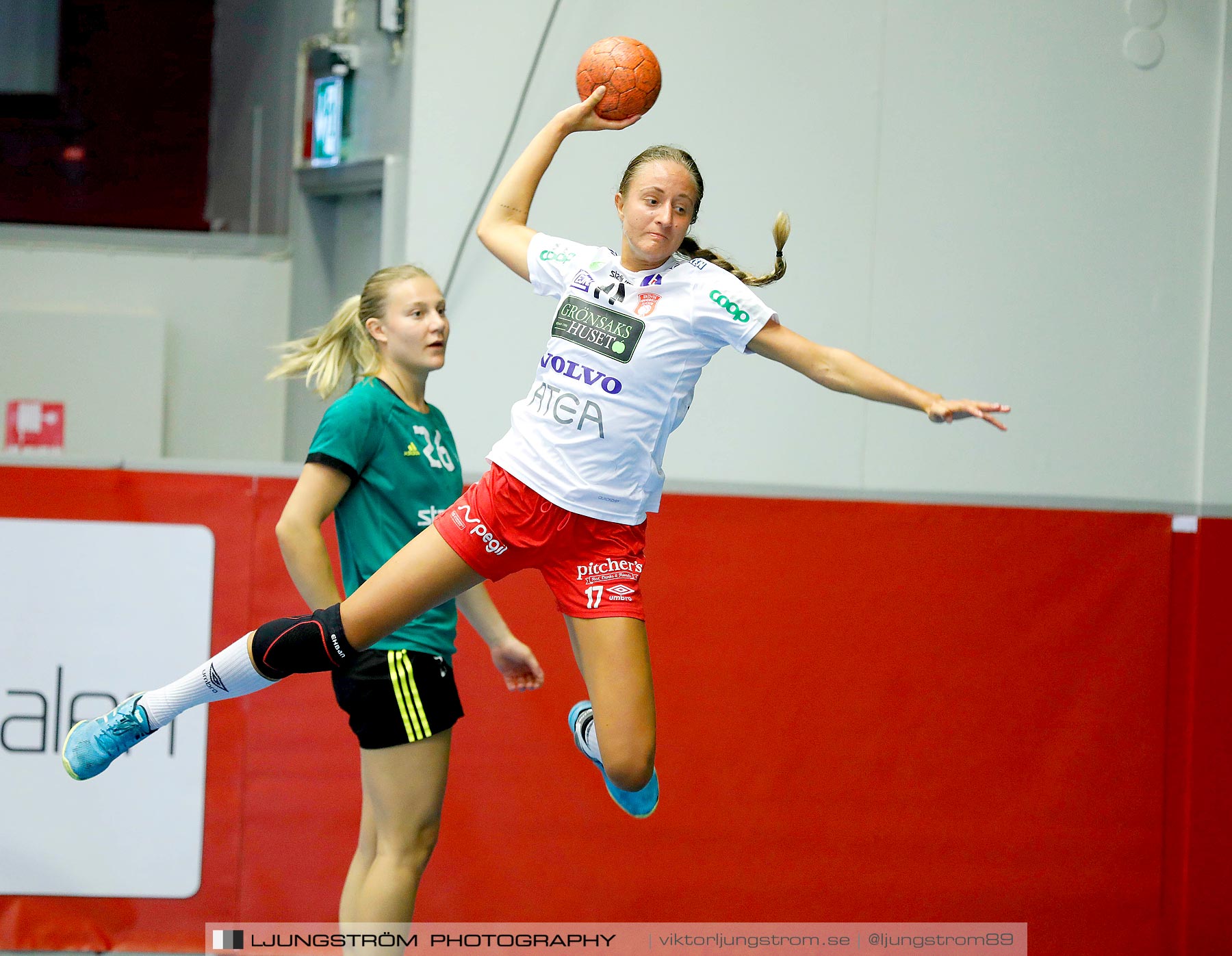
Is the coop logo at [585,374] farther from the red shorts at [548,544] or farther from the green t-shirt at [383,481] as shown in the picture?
the green t-shirt at [383,481]

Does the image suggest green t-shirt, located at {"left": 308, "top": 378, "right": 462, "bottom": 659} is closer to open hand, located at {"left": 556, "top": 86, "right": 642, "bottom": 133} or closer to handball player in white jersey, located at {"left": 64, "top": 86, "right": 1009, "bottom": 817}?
handball player in white jersey, located at {"left": 64, "top": 86, "right": 1009, "bottom": 817}

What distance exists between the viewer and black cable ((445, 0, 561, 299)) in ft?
16.1

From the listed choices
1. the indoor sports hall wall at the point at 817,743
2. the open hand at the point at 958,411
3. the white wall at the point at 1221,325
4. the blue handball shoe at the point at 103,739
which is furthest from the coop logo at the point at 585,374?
the white wall at the point at 1221,325

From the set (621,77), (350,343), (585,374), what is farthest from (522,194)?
(350,343)

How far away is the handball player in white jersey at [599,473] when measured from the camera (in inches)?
109

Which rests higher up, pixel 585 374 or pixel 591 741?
pixel 585 374

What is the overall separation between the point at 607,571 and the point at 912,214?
2858 millimetres

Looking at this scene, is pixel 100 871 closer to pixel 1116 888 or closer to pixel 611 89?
pixel 611 89

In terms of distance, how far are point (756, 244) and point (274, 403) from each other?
3.85m

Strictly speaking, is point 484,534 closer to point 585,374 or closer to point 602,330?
point 585,374

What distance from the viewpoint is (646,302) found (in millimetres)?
2836

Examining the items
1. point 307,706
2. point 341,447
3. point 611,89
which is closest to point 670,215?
point 611,89

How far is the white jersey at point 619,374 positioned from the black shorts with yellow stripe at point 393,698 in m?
0.54

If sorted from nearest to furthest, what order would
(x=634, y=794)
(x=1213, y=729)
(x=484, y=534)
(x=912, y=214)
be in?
1. (x=484, y=534)
2. (x=634, y=794)
3. (x=1213, y=729)
4. (x=912, y=214)
